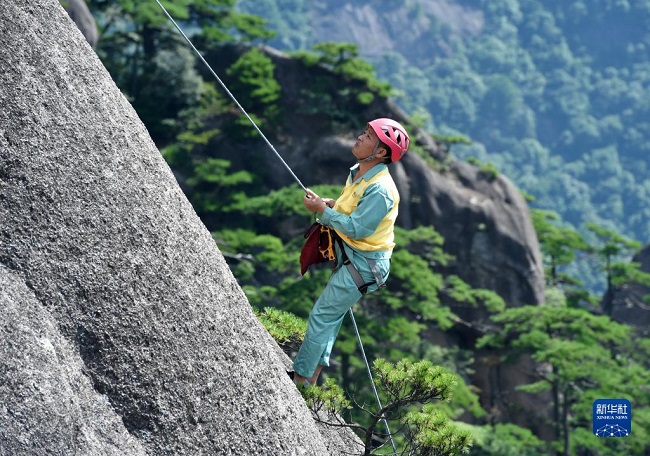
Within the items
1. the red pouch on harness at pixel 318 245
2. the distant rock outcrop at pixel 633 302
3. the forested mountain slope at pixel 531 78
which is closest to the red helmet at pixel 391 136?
the red pouch on harness at pixel 318 245

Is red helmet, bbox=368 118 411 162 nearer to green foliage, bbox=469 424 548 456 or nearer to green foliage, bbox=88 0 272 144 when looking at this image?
green foliage, bbox=469 424 548 456

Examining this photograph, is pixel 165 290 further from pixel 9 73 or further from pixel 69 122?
pixel 9 73

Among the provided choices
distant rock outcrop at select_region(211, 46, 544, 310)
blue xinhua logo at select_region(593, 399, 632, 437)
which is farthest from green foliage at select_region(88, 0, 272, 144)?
blue xinhua logo at select_region(593, 399, 632, 437)

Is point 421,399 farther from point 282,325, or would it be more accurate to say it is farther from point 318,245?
point 282,325

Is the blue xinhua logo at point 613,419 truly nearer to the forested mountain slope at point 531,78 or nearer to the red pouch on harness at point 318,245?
the red pouch on harness at point 318,245

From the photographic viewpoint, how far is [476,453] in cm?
2600

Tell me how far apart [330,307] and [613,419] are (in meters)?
2.90

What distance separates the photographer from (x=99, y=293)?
5.41 m

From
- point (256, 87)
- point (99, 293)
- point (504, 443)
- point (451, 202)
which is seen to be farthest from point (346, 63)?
point (99, 293)

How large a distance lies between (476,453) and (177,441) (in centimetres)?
2156

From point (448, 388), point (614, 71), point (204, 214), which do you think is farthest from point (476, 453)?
point (614, 71)

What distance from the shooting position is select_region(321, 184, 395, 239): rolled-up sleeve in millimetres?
6387

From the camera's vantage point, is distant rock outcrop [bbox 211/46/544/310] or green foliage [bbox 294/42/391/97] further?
green foliage [bbox 294/42/391/97]

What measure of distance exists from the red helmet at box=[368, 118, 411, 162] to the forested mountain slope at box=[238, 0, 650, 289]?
345ft
